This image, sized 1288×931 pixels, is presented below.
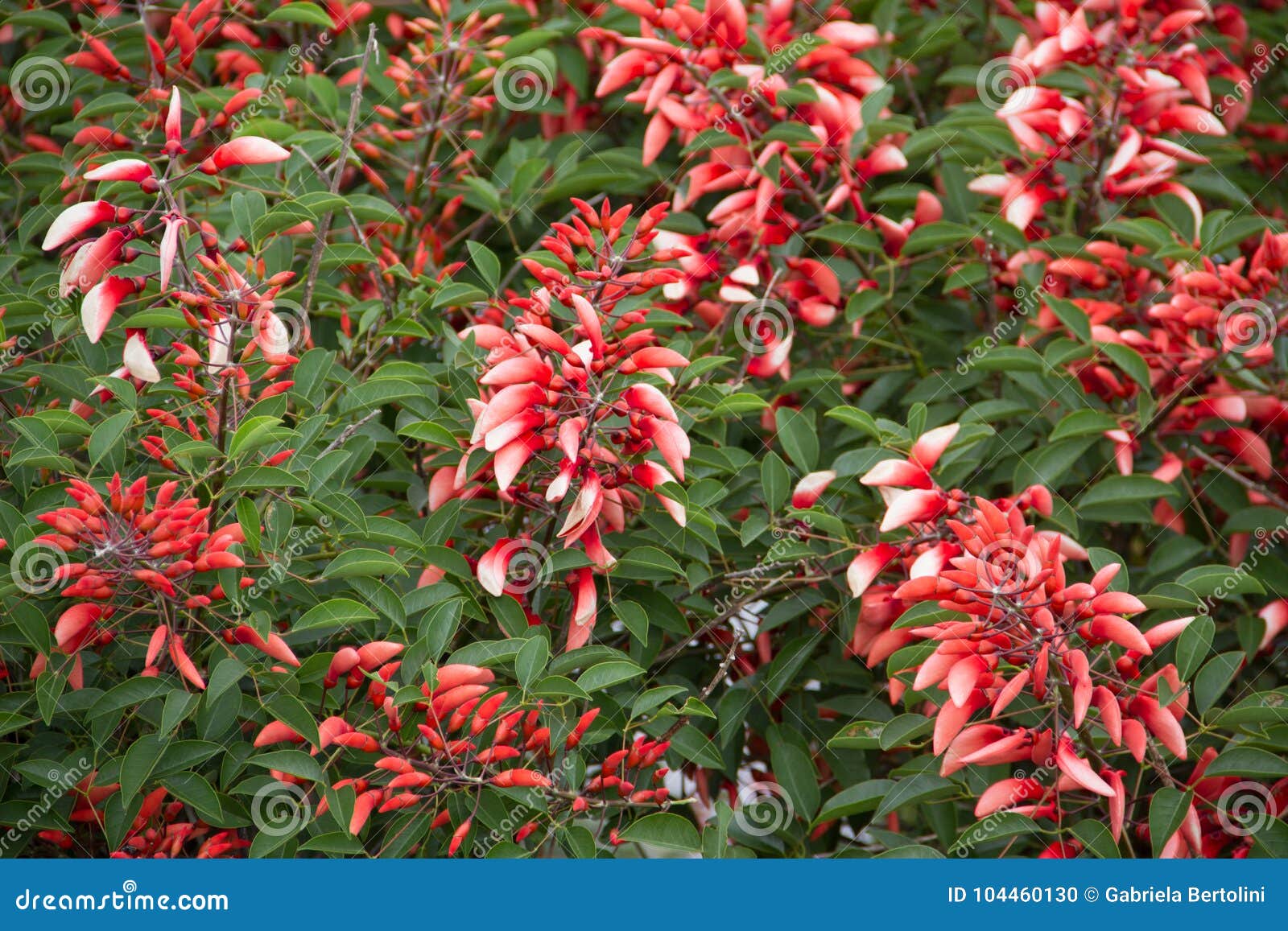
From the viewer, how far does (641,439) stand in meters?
1.75

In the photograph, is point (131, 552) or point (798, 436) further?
point (798, 436)

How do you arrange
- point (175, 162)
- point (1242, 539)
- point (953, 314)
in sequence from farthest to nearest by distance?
1. point (953, 314)
2. point (1242, 539)
3. point (175, 162)

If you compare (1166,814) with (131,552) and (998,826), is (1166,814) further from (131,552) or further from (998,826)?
(131,552)

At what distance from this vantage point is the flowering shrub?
1.71 metres

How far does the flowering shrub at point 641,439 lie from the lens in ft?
5.62

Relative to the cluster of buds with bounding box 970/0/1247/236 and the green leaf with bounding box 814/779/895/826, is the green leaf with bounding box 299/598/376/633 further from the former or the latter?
the cluster of buds with bounding box 970/0/1247/236

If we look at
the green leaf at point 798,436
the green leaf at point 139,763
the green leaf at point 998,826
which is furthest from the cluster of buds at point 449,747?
the green leaf at point 798,436

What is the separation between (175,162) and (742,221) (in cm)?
94

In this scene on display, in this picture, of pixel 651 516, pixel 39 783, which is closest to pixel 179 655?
pixel 39 783

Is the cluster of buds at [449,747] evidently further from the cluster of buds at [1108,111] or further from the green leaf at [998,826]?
the cluster of buds at [1108,111]

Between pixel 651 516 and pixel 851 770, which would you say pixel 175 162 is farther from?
pixel 851 770

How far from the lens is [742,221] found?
2279mm

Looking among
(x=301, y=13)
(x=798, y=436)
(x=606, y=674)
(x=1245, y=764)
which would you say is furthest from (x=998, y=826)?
(x=301, y=13)

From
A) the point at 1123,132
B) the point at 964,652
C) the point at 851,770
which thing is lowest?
the point at 851,770
